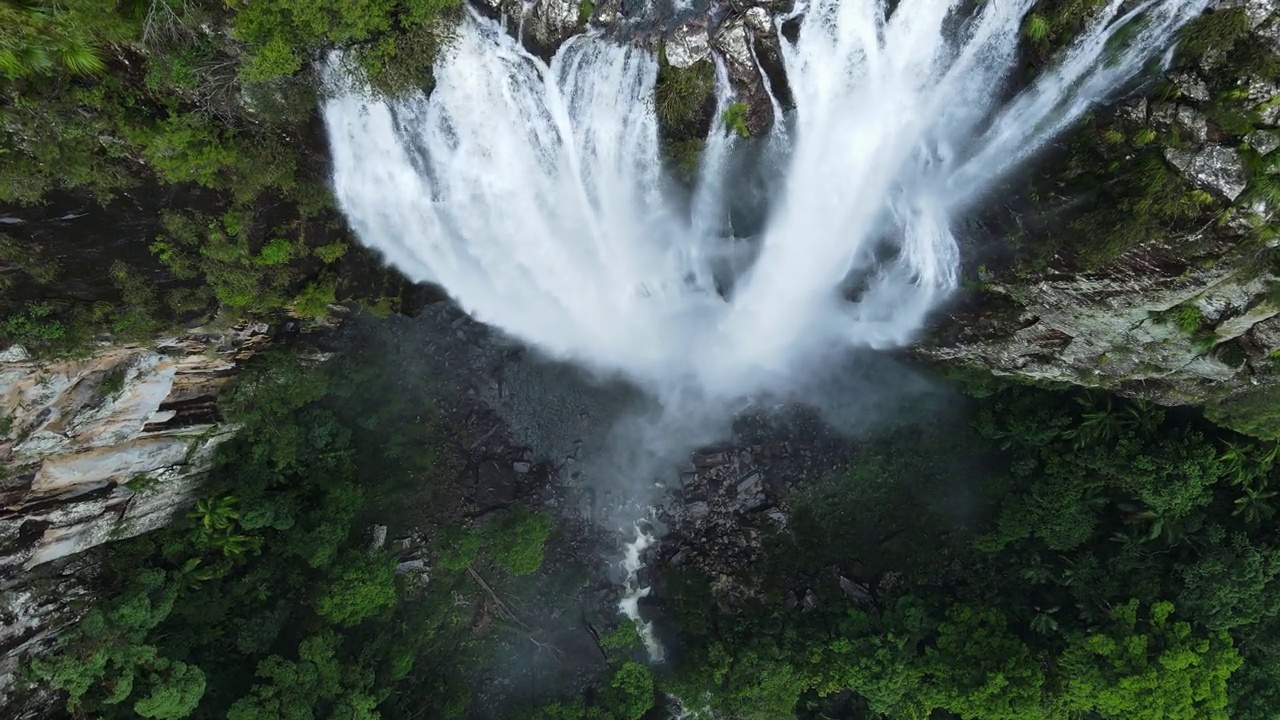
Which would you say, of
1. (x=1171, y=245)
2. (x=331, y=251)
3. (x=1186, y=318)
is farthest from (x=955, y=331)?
(x=331, y=251)

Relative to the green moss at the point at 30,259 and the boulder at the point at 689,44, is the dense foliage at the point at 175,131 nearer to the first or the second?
the green moss at the point at 30,259

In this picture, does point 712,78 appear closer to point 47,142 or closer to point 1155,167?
point 1155,167

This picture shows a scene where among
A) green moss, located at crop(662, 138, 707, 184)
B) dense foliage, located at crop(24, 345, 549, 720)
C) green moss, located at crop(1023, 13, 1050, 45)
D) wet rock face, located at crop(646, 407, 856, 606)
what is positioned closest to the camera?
green moss, located at crop(1023, 13, 1050, 45)

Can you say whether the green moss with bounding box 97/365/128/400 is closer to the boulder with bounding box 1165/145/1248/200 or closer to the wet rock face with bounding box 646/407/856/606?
the wet rock face with bounding box 646/407/856/606

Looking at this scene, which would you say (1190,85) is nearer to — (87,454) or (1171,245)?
(1171,245)

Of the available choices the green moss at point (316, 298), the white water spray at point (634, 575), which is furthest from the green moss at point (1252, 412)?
the green moss at point (316, 298)

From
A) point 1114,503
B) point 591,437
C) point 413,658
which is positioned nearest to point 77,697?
point 413,658

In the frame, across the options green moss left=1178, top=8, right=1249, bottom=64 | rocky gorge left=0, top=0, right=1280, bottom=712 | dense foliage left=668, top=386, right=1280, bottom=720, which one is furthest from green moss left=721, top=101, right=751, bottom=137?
dense foliage left=668, top=386, right=1280, bottom=720

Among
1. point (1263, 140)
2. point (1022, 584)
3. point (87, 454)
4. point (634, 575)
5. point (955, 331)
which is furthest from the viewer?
point (634, 575)
